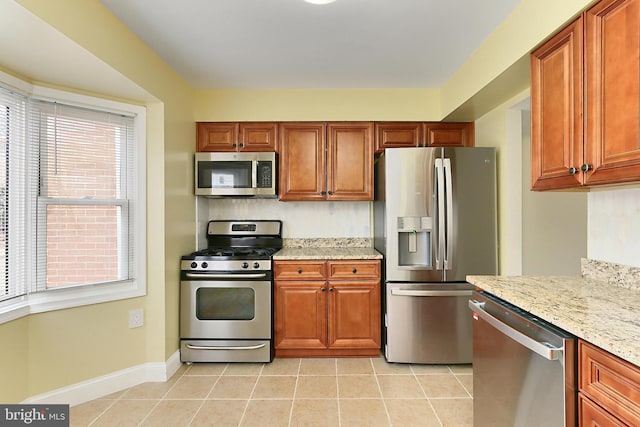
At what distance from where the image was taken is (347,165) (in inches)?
127

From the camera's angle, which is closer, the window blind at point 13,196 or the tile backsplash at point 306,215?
the window blind at point 13,196

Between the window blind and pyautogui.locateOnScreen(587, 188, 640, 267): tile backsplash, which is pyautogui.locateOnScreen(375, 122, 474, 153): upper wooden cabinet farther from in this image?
the window blind

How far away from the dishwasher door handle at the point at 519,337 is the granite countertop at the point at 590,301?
0.09 meters

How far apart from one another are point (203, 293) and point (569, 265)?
3.25m

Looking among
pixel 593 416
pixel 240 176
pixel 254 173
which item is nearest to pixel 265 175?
pixel 254 173

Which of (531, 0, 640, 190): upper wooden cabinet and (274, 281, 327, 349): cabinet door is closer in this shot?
(531, 0, 640, 190): upper wooden cabinet

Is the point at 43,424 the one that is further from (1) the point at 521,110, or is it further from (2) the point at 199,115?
(1) the point at 521,110

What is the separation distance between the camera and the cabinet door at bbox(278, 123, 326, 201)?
3.23 m

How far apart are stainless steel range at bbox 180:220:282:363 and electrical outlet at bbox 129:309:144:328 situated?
348 millimetres

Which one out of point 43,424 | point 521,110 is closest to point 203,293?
point 43,424

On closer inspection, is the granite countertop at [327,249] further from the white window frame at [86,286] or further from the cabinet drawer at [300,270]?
the white window frame at [86,286]

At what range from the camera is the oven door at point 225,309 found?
2.89 m

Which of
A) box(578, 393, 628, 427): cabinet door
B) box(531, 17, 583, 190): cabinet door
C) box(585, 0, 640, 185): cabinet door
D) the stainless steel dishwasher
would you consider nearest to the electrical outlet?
the stainless steel dishwasher

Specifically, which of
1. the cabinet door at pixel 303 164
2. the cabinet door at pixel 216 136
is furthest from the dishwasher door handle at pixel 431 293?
the cabinet door at pixel 216 136
